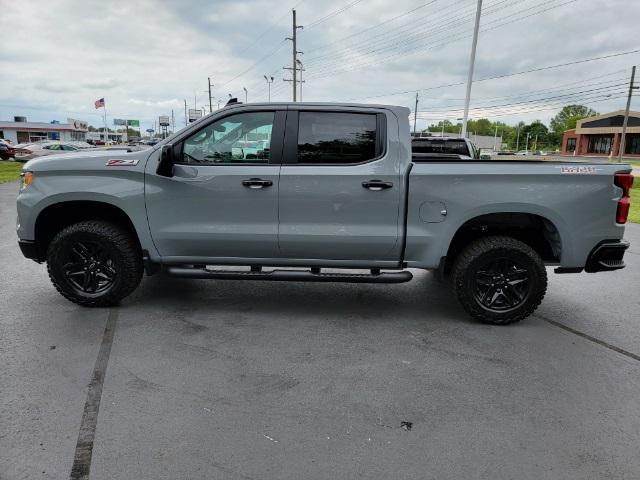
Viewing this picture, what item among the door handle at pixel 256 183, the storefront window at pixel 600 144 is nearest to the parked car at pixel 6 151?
the door handle at pixel 256 183

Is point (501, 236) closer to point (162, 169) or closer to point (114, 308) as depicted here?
point (162, 169)

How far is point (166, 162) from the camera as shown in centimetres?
454

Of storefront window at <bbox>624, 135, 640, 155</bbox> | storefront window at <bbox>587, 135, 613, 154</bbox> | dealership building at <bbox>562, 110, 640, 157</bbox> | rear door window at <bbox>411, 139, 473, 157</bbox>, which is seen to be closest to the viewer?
rear door window at <bbox>411, 139, 473, 157</bbox>

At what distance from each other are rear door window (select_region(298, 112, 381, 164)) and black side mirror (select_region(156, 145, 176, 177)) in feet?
3.85

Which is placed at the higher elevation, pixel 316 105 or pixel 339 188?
pixel 316 105

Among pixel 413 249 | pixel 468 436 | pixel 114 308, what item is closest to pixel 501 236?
pixel 413 249

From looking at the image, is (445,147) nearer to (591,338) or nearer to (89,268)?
(591,338)

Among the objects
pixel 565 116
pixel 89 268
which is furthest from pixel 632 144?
pixel 89 268

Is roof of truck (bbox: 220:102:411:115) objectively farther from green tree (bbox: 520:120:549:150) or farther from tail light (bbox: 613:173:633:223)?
green tree (bbox: 520:120:549:150)

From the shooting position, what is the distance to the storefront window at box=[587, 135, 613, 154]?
257 ft

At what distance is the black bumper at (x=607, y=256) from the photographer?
4508 mm

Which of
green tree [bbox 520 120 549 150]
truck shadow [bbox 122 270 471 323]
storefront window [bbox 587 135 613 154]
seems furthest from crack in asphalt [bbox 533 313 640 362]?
green tree [bbox 520 120 549 150]

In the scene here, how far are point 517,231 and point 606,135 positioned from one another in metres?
87.9

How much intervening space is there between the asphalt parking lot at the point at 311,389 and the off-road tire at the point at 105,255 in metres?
0.16
